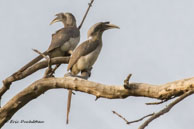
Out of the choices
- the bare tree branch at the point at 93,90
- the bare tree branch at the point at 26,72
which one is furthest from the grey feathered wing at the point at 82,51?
the bare tree branch at the point at 93,90

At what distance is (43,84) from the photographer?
220 inches

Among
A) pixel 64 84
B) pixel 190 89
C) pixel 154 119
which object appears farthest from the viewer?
pixel 64 84

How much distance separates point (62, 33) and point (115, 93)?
3806 millimetres

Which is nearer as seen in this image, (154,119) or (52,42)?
(154,119)

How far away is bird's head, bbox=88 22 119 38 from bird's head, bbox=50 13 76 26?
201 cm

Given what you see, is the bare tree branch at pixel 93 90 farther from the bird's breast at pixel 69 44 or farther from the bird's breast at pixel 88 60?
the bird's breast at pixel 69 44

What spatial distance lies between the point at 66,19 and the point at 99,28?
7.34 ft

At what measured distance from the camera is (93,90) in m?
5.06

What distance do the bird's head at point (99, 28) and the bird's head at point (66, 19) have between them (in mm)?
2013

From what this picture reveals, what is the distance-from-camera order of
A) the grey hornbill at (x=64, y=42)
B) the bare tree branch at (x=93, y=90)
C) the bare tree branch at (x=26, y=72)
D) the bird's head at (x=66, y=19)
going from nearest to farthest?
1. the bare tree branch at (x=93, y=90)
2. the bare tree branch at (x=26, y=72)
3. the grey hornbill at (x=64, y=42)
4. the bird's head at (x=66, y=19)

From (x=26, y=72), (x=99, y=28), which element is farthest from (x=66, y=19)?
(x=26, y=72)

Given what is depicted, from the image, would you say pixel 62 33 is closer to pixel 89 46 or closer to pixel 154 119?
pixel 89 46

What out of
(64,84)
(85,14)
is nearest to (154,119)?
(64,84)

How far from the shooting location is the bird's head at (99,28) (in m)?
7.06
